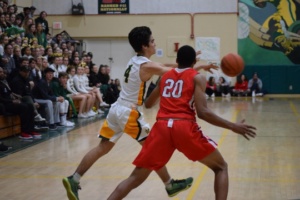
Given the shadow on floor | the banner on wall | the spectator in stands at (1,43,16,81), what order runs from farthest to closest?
1. the banner on wall
2. the spectator in stands at (1,43,16,81)
3. the shadow on floor

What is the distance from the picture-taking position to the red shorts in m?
5.08

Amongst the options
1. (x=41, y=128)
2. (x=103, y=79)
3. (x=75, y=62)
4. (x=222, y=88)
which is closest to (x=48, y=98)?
(x=41, y=128)

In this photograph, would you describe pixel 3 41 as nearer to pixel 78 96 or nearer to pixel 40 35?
pixel 78 96

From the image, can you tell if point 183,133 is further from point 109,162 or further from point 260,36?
point 260,36

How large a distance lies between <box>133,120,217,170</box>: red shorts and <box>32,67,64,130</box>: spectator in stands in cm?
827

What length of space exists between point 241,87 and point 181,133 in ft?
69.6

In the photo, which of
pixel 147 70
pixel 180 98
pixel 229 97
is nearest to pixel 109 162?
pixel 147 70

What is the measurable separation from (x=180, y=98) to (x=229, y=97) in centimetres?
2059

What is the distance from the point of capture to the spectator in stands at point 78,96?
15852 millimetres

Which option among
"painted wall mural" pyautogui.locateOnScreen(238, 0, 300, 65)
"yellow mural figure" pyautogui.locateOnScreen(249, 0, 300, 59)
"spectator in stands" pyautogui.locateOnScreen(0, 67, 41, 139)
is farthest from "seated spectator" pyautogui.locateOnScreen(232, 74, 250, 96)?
"spectator in stands" pyautogui.locateOnScreen(0, 67, 41, 139)

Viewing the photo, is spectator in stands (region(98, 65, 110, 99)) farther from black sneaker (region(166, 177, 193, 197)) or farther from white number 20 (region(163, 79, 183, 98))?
white number 20 (region(163, 79, 183, 98))

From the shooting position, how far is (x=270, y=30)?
26000mm

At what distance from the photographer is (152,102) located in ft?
18.0

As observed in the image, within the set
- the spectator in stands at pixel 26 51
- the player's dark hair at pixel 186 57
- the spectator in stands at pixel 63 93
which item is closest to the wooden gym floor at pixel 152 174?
the spectator in stands at pixel 63 93
